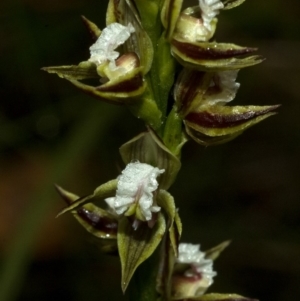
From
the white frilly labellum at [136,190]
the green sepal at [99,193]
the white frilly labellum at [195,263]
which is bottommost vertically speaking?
the white frilly labellum at [195,263]

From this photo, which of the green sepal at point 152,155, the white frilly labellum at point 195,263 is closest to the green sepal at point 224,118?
the green sepal at point 152,155

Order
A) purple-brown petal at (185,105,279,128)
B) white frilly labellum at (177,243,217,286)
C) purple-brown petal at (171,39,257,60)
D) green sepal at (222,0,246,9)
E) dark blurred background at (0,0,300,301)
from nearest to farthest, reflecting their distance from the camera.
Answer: purple-brown petal at (171,39,257,60)
purple-brown petal at (185,105,279,128)
green sepal at (222,0,246,9)
white frilly labellum at (177,243,217,286)
dark blurred background at (0,0,300,301)

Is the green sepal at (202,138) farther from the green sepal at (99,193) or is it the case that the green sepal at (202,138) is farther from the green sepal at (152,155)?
the green sepal at (99,193)

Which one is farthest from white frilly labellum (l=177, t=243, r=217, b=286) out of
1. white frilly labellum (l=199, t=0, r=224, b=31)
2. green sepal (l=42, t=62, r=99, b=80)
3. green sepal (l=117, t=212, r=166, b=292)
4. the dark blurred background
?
the dark blurred background

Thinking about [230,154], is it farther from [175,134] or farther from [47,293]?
[175,134]

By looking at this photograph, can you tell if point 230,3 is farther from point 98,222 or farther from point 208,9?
point 98,222

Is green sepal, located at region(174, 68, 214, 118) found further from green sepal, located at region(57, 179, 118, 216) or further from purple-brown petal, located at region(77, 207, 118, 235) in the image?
purple-brown petal, located at region(77, 207, 118, 235)

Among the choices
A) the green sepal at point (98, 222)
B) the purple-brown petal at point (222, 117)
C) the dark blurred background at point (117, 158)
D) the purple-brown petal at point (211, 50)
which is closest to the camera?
the purple-brown petal at point (211, 50)
